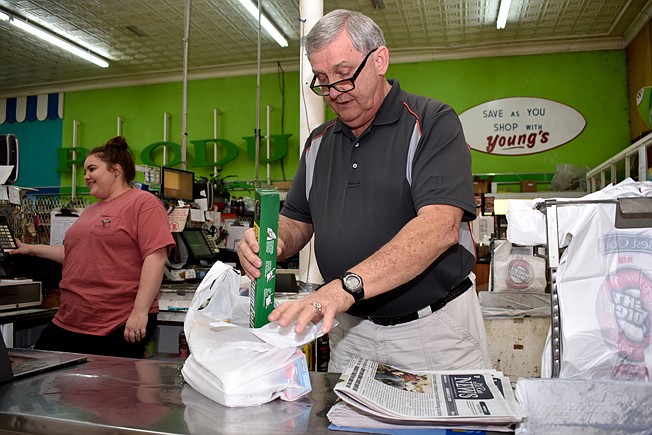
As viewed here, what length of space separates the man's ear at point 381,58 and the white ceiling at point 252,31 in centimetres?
569

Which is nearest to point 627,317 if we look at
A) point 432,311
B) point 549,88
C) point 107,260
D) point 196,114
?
point 432,311

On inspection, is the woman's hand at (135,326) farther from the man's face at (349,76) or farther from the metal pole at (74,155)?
the metal pole at (74,155)

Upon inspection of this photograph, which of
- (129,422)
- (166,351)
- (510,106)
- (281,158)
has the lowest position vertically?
(166,351)

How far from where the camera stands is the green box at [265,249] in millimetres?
1129

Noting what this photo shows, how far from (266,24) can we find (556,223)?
6740 mm

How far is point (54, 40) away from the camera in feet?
26.1

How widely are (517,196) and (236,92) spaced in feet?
16.4

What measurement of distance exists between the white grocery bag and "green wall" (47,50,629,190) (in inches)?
301

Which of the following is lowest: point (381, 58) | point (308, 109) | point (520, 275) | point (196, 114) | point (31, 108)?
point (520, 275)

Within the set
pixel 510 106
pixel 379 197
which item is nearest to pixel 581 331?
pixel 379 197

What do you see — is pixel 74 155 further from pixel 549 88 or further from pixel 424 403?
pixel 424 403

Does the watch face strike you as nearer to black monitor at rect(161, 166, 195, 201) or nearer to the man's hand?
the man's hand

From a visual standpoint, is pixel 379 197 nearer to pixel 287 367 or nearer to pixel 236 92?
pixel 287 367

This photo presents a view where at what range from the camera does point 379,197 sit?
5.03 feet
